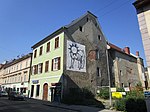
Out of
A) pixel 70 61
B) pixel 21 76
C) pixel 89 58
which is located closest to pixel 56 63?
pixel 70 61

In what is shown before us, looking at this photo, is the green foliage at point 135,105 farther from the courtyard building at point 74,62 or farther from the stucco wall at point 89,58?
the stucco wall at point 89,58

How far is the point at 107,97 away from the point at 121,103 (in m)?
8.83

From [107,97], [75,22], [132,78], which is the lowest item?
[107,97]

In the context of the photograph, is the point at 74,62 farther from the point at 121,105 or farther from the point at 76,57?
the point at 121,105

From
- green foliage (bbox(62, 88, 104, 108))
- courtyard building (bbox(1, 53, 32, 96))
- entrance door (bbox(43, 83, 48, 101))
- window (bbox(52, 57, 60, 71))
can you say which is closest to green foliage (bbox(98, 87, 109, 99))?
green foliage (bbox(62, 88, 104, 108))

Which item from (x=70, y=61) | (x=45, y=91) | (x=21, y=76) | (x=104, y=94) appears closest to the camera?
(x=70, y=61)

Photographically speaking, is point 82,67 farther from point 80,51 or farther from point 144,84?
point 144,84

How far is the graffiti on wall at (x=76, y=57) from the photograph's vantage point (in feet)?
71.1

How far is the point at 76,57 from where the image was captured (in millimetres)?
22531

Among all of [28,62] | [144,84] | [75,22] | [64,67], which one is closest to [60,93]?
[64,67]

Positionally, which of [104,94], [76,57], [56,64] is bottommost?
[104,94]

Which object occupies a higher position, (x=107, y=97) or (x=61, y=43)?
(x=61, y=43)

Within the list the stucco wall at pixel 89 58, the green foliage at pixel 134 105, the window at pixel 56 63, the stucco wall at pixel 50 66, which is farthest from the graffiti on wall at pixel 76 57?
the green foliage at pixel 134 105

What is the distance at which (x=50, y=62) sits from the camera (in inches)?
933
